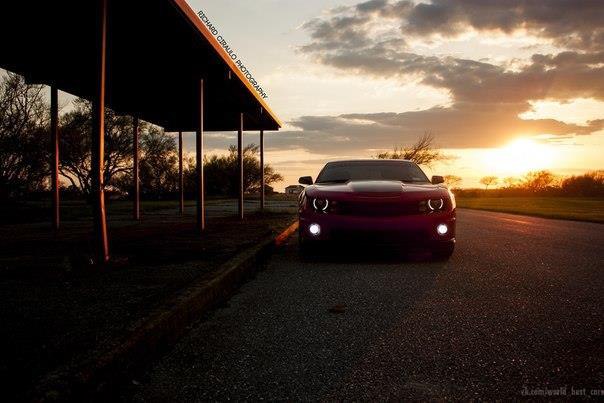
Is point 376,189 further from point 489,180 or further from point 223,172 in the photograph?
point 489,180

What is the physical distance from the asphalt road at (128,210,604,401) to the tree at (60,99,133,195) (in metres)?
28.0

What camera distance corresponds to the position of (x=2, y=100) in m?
17.3

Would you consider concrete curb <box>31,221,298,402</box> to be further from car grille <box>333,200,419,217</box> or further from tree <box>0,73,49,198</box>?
tree <box>0,73,49,198</box>

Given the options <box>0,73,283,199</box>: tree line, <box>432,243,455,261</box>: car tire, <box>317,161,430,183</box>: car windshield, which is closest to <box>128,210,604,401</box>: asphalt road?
<box>432,243,455,261</box>: car tire

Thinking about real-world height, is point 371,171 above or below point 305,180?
above

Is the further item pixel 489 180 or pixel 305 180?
pixel 489 180

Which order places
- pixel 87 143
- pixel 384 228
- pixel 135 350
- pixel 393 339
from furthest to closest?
pixel 87 143 → pixel 384 228 → pixel 393 339 → pixel 135 350

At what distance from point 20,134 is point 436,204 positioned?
50.5 feet

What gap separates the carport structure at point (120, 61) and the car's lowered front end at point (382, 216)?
259cm

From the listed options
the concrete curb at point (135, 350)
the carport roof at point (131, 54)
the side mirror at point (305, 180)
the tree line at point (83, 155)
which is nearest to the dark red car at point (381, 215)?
the side mirror at point (305, 180)

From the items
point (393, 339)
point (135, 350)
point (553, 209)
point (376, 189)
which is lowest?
point (553, 209)

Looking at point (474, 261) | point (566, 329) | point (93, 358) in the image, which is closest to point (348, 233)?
point (474, 261)

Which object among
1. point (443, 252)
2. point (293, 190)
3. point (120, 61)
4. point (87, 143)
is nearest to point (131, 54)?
point (120, 61)

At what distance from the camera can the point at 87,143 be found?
31.5 metres
